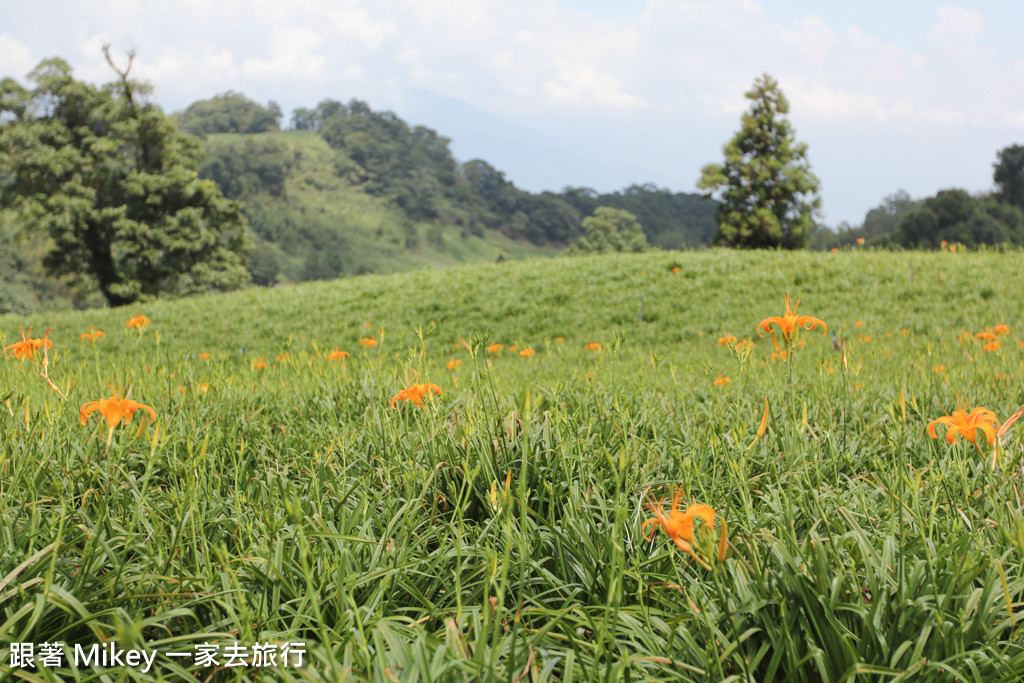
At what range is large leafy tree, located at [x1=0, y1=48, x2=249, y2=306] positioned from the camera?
808 inches

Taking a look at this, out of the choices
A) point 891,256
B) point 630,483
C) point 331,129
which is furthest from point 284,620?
point 331,129

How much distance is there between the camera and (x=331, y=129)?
104m

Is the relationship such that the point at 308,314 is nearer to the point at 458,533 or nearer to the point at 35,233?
the point at 458,533

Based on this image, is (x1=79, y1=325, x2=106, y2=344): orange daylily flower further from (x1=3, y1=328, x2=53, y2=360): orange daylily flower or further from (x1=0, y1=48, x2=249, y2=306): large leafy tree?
(x1=0, y1=48, x2=249, y2=306): large leafy tree

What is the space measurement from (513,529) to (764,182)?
1072 inches

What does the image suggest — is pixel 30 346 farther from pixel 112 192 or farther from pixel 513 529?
pixel 112 192

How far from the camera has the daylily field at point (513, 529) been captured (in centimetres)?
102

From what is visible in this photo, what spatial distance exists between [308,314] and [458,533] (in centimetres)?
1132

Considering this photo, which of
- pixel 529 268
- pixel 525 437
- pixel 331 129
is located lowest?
pixel 525 437

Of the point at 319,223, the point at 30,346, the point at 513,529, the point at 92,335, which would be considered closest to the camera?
the point at 513,529

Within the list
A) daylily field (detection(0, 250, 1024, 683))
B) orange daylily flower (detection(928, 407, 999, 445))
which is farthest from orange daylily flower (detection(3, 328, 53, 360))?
orange daylily flower (detection(928, 407, 999, 445))

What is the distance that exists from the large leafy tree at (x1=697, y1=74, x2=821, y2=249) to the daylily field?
935 inches

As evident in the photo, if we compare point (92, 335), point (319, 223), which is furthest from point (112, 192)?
point (319, 223)

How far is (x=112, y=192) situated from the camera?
22125mm
